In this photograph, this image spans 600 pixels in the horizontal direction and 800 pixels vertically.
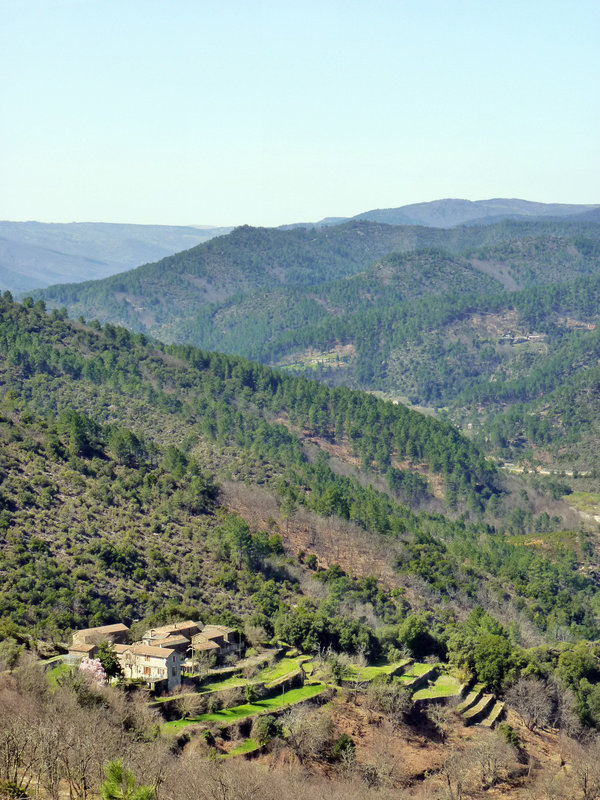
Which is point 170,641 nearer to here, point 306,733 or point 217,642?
point 217,642

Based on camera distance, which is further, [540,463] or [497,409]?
[497,409]

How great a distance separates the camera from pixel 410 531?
70.1 meters

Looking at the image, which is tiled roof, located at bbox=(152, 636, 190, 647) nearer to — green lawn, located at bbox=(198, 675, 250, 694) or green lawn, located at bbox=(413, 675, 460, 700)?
green lawn, located at bbox=(198, 675, 250, 694)

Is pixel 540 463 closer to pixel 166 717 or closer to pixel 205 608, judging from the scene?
pixel 205 608

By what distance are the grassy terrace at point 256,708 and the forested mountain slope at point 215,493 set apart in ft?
20.1

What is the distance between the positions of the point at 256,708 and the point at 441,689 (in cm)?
995

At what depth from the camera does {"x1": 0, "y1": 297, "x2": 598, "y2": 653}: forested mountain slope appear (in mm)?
49531

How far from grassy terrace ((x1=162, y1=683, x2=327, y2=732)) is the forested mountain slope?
613cm

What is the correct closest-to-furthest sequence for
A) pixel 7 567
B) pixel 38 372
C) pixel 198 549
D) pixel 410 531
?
pixel 7 567 < pixel 198 549 < pixel 410 531 < pixel 38 372

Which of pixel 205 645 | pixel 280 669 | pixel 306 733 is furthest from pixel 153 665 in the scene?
pixel 280 669

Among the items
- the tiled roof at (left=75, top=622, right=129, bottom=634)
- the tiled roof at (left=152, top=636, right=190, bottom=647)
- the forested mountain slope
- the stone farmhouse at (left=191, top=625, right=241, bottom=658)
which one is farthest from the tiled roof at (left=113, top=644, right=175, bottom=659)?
the forested mountain slope

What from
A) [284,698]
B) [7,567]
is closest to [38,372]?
[7,567]

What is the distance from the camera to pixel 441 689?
4153cm

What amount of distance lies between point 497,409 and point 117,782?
13785cm
